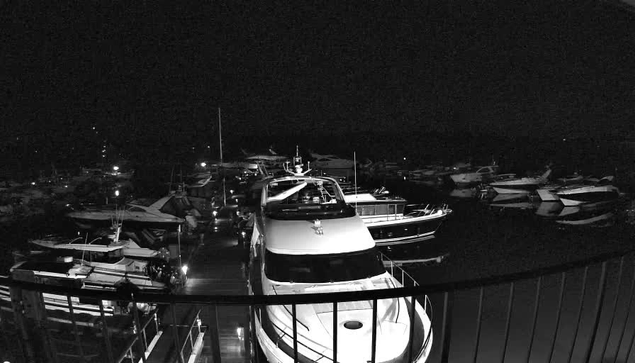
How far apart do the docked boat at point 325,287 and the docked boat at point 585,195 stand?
31.0 m

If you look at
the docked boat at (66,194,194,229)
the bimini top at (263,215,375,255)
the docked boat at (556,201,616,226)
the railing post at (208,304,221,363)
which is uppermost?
the railing post at (208,304,221,363)

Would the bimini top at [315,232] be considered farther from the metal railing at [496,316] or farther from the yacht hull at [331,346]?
the metal railing at [496,316]

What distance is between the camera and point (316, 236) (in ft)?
21.5

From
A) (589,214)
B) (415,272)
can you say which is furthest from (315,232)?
(589,214)

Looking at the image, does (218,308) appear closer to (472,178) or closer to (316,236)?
(316,236)

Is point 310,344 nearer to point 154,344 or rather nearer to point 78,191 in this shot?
point 154,344

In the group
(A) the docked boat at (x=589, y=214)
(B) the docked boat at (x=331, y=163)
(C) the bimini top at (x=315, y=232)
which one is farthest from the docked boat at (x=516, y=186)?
(C) the bimini top at (x=315, y=232)

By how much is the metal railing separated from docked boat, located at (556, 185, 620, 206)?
14250 mm

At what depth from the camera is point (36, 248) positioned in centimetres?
1644

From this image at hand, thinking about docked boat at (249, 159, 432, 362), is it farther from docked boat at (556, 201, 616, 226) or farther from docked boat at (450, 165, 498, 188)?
docked boat at (450, 165, 498, 188)

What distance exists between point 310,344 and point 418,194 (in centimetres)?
3705

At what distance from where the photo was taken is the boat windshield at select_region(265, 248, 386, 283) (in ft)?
19.6

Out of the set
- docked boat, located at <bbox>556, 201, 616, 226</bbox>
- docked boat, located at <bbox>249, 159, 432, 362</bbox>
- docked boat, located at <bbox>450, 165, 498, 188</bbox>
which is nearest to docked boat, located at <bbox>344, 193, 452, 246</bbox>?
docked boat, located at <bbox>249, 159, 432, 362</bbox>

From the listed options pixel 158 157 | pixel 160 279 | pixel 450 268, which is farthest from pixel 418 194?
pixel 158 157
